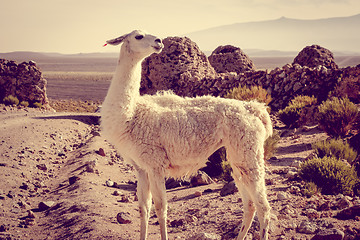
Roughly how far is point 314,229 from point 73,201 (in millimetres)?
4652

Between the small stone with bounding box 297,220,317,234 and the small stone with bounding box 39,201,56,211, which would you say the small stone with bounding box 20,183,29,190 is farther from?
the small stone with bounding box 297,220,317,234

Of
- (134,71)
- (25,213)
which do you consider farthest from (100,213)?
(134,71)

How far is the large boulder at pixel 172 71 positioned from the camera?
1705 centimetres

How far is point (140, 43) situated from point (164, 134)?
123cm

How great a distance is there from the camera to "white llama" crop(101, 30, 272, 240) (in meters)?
5.20

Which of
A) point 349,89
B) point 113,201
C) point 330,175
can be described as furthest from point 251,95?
point 113,201

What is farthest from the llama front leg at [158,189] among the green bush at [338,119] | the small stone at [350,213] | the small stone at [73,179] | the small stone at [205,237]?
the green bush at [338,119]

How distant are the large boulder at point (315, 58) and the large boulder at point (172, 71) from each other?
6040 millimetres

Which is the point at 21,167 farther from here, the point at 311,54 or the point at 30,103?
the point at 311,54

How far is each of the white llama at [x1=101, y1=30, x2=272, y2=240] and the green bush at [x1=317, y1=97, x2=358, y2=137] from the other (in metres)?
6.16

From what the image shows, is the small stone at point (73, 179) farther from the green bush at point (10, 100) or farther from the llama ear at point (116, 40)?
the green bush at point (10, 100)

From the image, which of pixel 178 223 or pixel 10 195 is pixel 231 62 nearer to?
pixel 10 195

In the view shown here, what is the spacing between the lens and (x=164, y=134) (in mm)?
5242

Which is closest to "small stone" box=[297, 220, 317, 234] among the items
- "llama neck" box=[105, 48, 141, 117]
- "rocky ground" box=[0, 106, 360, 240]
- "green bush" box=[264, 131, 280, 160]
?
"rocky ground" box=[0, 106, 360, 240]
